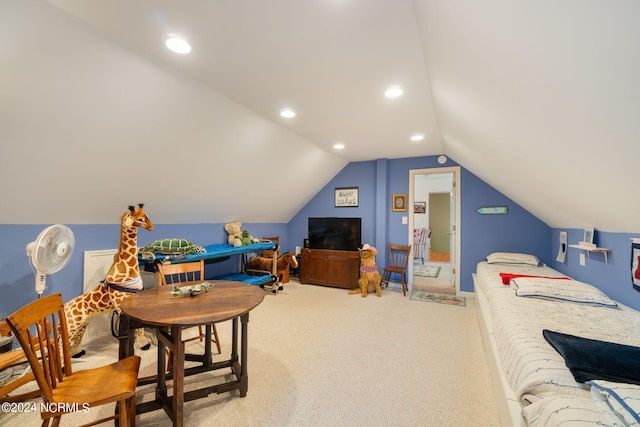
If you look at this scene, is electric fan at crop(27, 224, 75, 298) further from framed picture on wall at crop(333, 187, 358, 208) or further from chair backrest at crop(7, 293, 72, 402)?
framed picture on wall at crop(333, 187, 358, 208)

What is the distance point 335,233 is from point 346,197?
2.70 ft

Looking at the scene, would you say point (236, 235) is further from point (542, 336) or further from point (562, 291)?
point (562, 291)

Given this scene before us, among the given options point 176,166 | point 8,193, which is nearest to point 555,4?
point 176,166

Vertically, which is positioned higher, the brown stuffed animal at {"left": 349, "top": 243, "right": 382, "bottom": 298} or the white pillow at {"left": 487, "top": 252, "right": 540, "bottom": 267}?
the white pillow at {"left": 487, "top": 252, "right": 540, "bottom": 267}

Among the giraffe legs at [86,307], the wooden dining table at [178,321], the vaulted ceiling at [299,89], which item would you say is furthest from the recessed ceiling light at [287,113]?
the giraffe legs at [86,307]

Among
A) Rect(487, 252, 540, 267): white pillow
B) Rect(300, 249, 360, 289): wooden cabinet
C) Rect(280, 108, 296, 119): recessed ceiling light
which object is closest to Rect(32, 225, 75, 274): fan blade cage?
Rect(280, 108, 296, 119): recessed ceiling light

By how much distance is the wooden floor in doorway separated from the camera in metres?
8.05

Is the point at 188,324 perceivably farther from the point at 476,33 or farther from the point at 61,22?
the point at 476,33

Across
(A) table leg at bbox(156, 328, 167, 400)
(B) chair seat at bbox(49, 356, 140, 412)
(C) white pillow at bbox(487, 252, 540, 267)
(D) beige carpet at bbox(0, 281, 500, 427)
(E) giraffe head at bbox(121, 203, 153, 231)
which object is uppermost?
(E) giraffe head at bbox(121, 203, 153, 231)

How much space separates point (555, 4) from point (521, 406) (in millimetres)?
1638

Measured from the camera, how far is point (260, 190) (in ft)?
14.2

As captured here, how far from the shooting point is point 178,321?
1410 mm

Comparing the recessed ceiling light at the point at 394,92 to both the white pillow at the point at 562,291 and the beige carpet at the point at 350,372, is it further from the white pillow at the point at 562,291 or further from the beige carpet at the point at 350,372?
the beige carpet at the point at 350,372

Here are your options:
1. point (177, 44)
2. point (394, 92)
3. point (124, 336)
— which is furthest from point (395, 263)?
point (177, 44)
